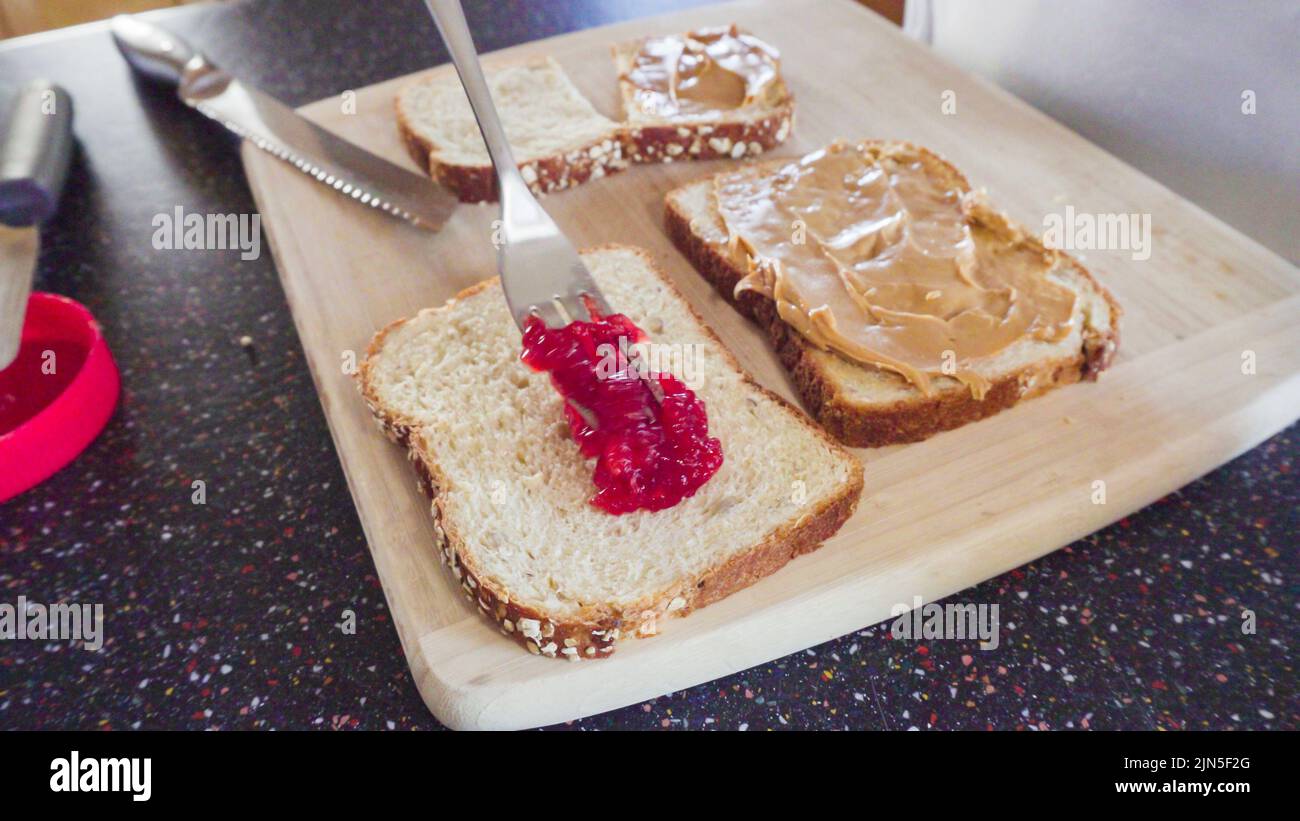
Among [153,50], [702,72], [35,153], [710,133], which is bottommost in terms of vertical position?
[710,133]

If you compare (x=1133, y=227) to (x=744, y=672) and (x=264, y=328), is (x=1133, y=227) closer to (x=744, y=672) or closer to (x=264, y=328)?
(x=744, y=672)

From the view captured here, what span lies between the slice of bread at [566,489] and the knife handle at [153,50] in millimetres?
2032

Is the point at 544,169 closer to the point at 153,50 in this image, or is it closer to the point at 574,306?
the point at 574,306

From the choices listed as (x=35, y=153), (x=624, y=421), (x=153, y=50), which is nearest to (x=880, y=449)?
(x=624, y=421)

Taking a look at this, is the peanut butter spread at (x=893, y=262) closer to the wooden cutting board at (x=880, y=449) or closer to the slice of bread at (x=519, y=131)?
the wooden cutting board at (x=880, y=449)

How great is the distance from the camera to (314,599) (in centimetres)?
224

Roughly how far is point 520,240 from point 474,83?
48cm

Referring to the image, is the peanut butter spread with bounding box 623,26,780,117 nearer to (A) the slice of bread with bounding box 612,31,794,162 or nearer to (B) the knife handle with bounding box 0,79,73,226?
(A) the slice of bread with bounding box 612,31,794,162

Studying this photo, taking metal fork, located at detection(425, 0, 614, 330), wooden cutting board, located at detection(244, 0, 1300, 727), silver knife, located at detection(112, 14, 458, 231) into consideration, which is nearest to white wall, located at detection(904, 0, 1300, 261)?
wooden cutting board, located at detection(244, 0, 1300, 727)

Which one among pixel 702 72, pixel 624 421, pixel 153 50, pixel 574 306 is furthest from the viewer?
pixel 153 50

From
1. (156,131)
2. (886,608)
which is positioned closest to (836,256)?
(886,608)
